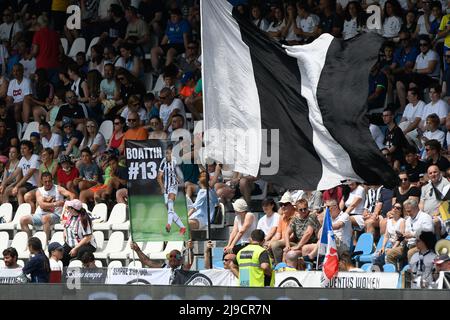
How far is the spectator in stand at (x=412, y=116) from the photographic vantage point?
20.6 metres

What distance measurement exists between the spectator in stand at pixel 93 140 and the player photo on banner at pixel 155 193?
435 centimetres

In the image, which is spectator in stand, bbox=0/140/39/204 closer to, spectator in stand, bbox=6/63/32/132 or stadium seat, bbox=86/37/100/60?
spectator in stand, bbox=6/63/32/132

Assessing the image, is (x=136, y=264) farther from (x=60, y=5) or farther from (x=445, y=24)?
(x=60, y=5)

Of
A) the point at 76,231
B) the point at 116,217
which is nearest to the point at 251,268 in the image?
the point at 76,231

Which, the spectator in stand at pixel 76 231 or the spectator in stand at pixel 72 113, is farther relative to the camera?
the spectator in stand at pixel 72 113

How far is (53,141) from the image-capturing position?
23422mm

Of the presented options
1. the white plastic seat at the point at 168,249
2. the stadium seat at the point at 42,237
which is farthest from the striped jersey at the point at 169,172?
the stadium seat at the point at 42,237

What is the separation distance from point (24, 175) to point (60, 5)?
4.96 m

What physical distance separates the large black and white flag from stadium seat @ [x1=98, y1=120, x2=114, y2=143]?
6.69m

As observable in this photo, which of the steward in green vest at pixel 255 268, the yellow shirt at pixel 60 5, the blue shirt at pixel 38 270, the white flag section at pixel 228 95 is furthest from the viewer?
the yellow shirt at pixel 60 5

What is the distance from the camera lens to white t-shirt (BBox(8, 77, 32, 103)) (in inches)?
984

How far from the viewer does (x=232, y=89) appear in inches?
656

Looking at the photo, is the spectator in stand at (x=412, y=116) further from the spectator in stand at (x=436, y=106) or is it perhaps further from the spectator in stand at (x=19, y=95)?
the spectator in stand at (x=19, y=95)

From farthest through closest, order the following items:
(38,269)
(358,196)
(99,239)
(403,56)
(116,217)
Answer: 1. (403,56)
2. (116,217)
3. (99,239)
4. (358,196)
5. (38,269)
